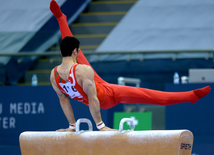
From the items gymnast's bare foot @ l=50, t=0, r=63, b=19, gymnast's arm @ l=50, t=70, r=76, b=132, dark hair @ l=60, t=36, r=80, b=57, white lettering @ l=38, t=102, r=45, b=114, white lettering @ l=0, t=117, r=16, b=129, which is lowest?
white lettering @ l=0, t=117, r=16, b=129

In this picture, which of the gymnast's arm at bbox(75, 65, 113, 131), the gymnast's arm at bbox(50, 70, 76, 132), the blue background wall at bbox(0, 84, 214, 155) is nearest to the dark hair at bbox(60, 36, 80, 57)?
the gymnast's arm at bbox(75, 65, 113, 131)

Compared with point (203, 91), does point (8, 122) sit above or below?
below

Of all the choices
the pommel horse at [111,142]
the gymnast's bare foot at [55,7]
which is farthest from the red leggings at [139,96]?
the gymnast's bare foot at [55,7]

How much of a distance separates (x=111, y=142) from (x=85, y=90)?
61 centimetres

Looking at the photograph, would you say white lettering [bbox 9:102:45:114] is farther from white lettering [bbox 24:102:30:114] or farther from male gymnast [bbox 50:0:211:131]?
male gymnast [bbox 50:0:211:131]

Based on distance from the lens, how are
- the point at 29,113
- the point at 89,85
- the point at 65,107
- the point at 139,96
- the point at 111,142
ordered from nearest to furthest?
1. the point at 111,142
2. the point at 89,85
3. the point at 65,107
4. the point at 139,96
5. the point at 29,113

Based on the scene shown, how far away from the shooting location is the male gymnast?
3.17m

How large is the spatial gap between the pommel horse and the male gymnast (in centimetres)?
22

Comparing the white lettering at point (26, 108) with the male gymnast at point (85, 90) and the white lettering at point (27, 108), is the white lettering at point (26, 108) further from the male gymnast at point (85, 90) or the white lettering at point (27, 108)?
the male gymnast at point (85, 90)

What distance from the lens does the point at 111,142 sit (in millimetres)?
2945

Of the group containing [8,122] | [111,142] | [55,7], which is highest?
[55,7]

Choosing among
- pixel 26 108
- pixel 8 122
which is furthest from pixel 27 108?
pixel 8 122

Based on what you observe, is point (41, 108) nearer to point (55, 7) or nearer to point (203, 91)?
point (55, 7)

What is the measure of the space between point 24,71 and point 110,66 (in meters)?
1.82
